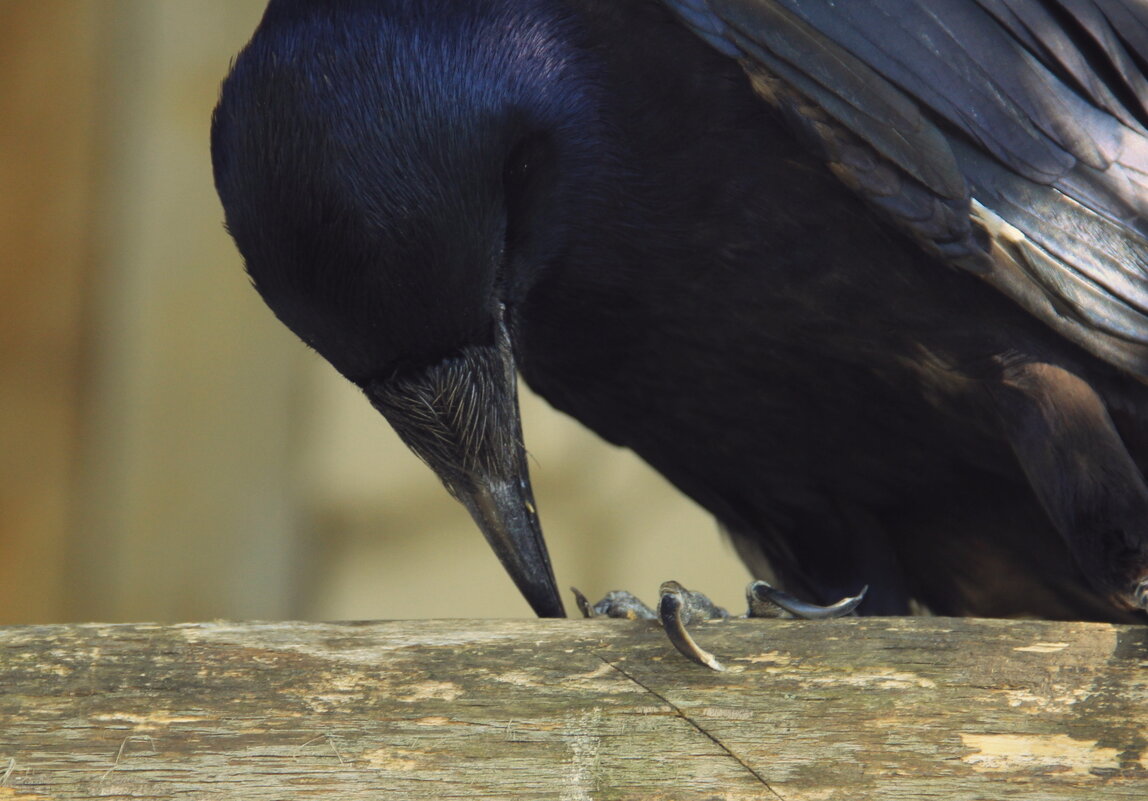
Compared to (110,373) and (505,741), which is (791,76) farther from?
(110,373)

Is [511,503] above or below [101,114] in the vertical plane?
below

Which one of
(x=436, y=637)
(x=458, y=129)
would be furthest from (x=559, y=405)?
(x=436, y=637)

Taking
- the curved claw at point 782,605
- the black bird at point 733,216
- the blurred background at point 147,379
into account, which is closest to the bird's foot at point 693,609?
the curved claw at point 782,605

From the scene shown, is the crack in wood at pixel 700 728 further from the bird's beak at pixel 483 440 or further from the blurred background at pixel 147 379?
the blurred background at pixel 147 379

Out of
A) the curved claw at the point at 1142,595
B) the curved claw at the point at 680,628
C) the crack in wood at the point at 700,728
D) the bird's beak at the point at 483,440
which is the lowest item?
the crack in wood at the point at 700,728

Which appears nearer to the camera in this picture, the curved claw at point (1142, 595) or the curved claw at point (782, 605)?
the curved claw at point (1142, 595)

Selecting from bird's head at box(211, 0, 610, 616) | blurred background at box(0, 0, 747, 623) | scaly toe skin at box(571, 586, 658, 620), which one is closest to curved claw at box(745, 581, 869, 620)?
scaly toe skin at box(571, 586, 658, 620)

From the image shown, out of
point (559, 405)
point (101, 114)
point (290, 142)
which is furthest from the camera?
point (101, 114)

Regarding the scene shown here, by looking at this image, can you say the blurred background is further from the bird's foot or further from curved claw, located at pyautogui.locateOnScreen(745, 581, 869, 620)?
curved claw, located at pyautogui.locateOnScreen(745, 581, 869, 620)
